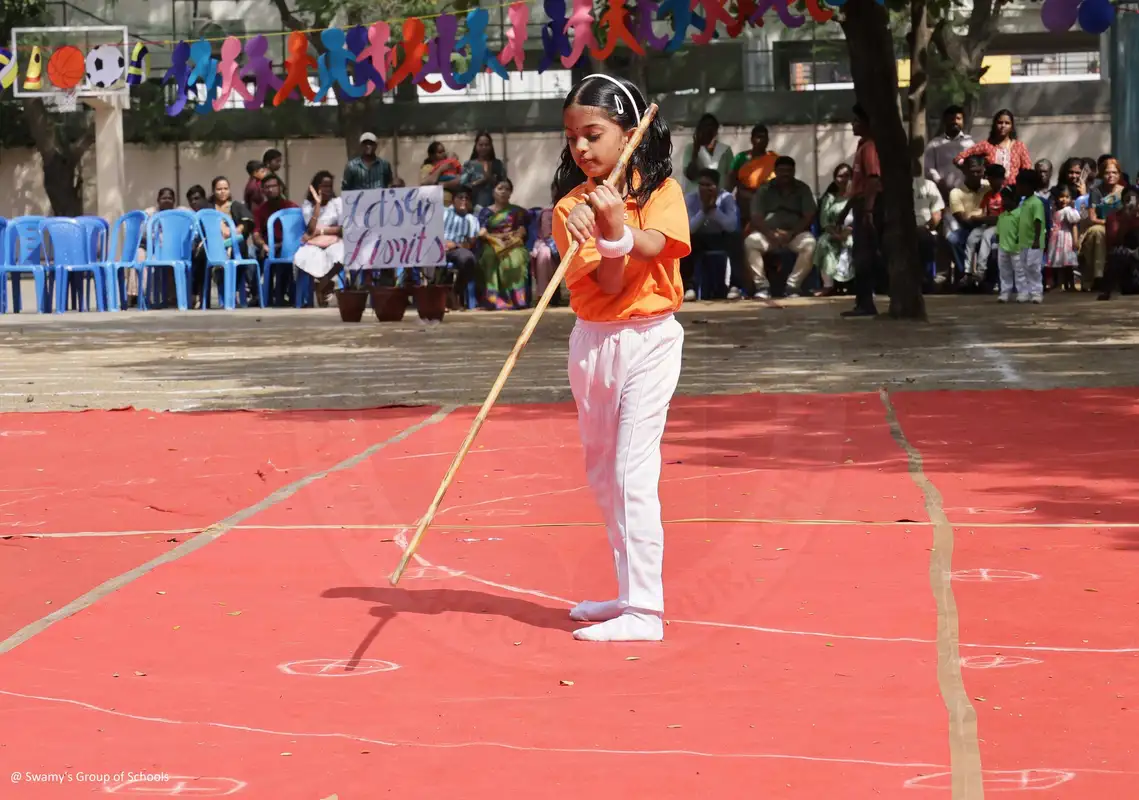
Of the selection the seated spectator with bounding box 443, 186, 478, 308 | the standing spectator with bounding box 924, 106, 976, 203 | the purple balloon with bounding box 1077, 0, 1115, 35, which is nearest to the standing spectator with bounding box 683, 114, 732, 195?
the standing spectator with bounding box 924, 106, 976, 203

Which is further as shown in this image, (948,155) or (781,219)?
(948,155)

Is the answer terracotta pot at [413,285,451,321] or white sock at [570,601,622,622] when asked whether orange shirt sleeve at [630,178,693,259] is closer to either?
white sock at [570,601,622,622]

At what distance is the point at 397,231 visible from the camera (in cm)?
1888

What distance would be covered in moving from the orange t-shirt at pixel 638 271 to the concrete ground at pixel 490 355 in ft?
19.6

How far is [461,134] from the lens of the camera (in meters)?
30.8

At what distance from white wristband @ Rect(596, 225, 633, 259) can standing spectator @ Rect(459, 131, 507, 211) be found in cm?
1592

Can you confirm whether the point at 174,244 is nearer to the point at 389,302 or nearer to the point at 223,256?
the point at 223,256

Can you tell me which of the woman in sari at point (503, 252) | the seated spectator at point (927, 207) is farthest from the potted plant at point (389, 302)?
the seated spectator at point (927, 207)

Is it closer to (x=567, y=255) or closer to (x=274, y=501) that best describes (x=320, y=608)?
(x=567, y=255)

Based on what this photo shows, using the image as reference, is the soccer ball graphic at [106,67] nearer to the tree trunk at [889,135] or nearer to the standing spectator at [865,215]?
the standing spectator at [865,215]

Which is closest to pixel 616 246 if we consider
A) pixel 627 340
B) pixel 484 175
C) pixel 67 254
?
pixel 627 340

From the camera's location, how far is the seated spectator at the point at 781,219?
2019 cm

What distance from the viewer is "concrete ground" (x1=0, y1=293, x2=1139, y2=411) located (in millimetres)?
11445

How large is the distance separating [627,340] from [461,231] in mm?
15242
